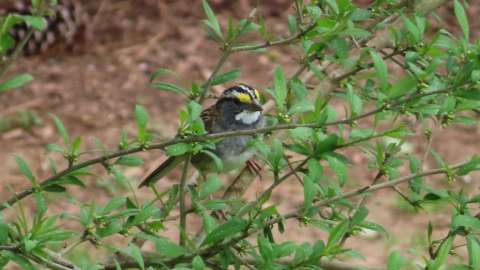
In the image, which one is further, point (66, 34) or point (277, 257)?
point (66, 34)

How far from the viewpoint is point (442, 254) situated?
9.64ft

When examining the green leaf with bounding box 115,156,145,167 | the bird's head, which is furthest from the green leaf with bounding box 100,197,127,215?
the bird's head

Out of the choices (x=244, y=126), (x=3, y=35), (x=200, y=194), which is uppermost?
(x=3, y=35)

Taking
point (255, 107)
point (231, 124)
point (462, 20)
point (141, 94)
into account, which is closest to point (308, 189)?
point (462, 20)

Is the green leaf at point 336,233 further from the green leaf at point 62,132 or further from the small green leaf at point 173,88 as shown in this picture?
the green leaf at point 62,132

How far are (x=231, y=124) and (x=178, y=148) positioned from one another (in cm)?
200

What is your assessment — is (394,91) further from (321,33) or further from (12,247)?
(12,247)

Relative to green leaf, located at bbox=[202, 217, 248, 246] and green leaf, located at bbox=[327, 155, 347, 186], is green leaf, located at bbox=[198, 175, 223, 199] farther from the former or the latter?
green leaf, located at bbox=[327, 155, 347, 186]

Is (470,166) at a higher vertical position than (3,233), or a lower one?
higher

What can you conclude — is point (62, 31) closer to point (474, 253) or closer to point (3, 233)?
point (3, 233)

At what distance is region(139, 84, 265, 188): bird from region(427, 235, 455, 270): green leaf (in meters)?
1.10

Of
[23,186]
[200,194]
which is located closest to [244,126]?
[200,194]

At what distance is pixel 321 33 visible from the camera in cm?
281

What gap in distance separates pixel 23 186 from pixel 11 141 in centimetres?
65
